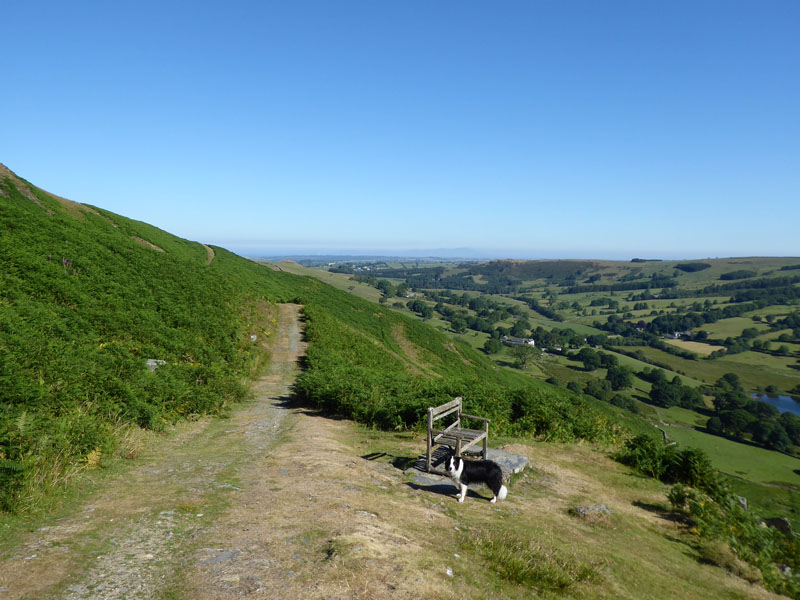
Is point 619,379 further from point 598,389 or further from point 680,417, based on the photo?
point 680,417

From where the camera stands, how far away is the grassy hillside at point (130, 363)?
9.51 meters

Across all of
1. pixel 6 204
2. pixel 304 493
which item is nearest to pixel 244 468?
pixel 304 493

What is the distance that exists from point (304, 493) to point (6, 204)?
34342mm

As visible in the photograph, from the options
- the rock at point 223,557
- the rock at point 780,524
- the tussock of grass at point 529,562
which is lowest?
the rock at point 780,524

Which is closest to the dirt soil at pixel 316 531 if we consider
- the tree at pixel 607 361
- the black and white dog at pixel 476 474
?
the black and white dog at pixel 476 474

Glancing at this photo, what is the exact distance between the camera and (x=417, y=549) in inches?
283

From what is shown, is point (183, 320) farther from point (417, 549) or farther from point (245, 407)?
point (417, 549)

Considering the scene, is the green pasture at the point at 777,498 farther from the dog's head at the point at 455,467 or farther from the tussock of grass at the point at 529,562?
the tussock of grass at the point at 529,562

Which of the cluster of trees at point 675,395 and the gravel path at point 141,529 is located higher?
the gravel path at point 141,529

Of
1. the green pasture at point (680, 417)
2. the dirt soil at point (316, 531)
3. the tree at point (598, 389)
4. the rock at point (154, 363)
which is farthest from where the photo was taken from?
the tree at point (598, 389)

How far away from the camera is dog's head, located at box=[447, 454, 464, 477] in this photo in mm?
10789

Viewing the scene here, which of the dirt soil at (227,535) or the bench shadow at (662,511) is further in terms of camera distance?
the bench shadow at (662,511)

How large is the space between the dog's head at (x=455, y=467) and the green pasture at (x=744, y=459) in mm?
86377

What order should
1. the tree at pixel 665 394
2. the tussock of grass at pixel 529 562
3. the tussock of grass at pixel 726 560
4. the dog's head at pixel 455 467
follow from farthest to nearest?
the tree at pixel 665 394
the dog's head at pixel 455 467
the tussock of grass at pixel 726 560
the tussock of grass at pixel 529 562
